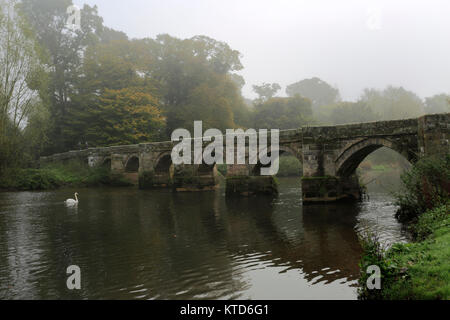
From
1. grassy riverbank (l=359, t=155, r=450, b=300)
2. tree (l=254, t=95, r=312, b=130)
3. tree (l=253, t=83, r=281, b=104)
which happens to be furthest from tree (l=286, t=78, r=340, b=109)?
grassy riverbank (l=359, t=155, r=450, b=300)

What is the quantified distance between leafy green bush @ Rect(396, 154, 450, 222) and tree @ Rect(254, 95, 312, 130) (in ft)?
117

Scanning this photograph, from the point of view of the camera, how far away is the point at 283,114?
48.4 metres

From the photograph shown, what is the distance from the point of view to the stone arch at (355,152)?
1614 centimetres

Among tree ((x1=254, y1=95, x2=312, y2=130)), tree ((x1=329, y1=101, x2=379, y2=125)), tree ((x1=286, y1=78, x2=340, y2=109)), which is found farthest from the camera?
tree ((x1=286, y1=78, x2=340, y2=109))

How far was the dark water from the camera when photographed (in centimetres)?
628

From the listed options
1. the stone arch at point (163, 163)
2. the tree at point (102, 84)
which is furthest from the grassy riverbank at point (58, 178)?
the stone arch at point (163, 163)

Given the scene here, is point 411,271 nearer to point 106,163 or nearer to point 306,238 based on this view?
point 306,238

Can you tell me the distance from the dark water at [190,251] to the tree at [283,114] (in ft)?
104

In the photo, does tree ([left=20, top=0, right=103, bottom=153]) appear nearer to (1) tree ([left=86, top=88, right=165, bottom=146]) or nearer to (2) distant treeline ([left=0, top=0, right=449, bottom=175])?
(2) distant treeline ([left=0, top=0, right=449, bottom=175])

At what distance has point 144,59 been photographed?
4078cm

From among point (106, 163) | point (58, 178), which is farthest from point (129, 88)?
point (58, 178)

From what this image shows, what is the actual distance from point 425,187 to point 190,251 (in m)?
7.10
